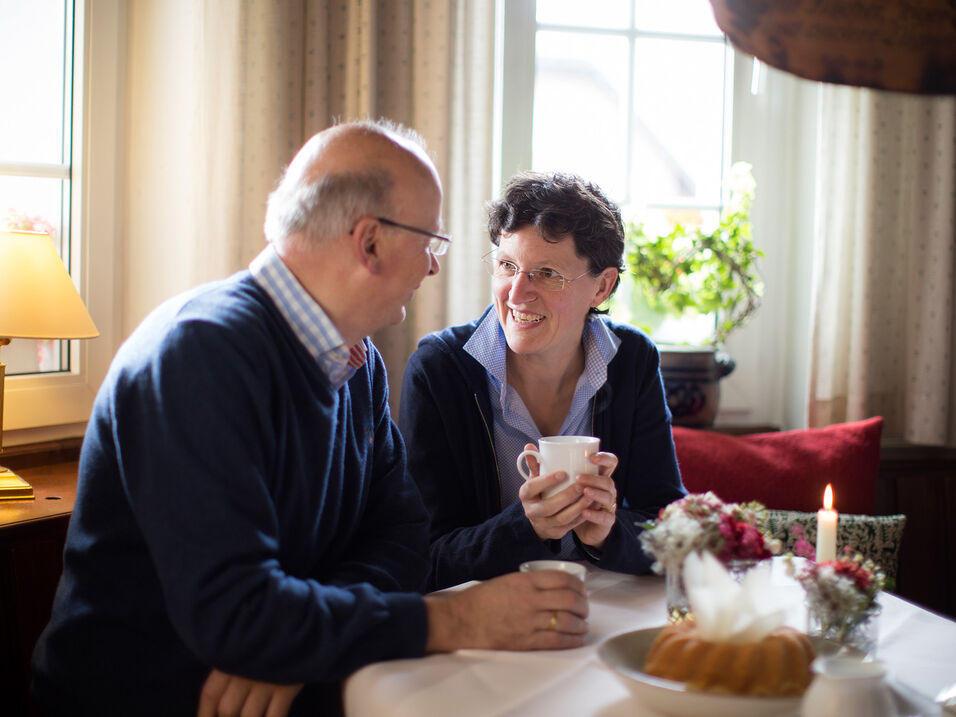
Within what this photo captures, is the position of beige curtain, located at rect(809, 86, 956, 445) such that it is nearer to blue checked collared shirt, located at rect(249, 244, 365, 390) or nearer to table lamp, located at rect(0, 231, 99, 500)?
blue checked collared shirt, located at rect(249, 244, 365, 390)

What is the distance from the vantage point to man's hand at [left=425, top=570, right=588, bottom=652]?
1148 millimetres

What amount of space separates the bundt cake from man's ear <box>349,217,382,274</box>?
0.67 m

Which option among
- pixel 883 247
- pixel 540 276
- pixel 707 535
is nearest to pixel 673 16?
pixel 883 247

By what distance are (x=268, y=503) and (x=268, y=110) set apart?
1.52 metres

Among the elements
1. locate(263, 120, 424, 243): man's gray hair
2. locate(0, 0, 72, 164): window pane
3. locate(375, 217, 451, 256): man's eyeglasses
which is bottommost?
locate(375, 217, 451, 256): man's eyeglasses

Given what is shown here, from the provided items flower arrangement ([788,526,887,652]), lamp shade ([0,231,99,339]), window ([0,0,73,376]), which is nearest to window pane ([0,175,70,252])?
window ([0,0,73,376])

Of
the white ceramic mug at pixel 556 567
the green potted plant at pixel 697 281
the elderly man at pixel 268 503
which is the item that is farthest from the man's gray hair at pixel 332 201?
the green potted plant at pixel 697 281

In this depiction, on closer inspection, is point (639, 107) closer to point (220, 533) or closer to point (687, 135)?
point (687, 135)

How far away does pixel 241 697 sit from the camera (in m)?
1.14

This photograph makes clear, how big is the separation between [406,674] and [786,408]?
92.8 inches

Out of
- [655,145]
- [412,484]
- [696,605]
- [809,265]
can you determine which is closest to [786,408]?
[809,265]

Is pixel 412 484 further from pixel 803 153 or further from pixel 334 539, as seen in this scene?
pixel 803 153

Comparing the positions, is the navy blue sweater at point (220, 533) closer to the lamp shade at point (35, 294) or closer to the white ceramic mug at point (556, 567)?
the white ceramic mug at point (556, 567)

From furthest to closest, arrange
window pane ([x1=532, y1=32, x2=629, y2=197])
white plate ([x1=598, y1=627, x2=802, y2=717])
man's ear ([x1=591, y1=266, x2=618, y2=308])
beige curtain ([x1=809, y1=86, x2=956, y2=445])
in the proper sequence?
window pane ([x1=532, y1=32, x2=629, y2=197])
beige curtain ([x1=809, y1=86, x2=956, y2=445])
man's ear ([x1=591, y1=266, x2=618, y2=308])
white plate ([x1=598, y1=627, x2=802, y2=717])
